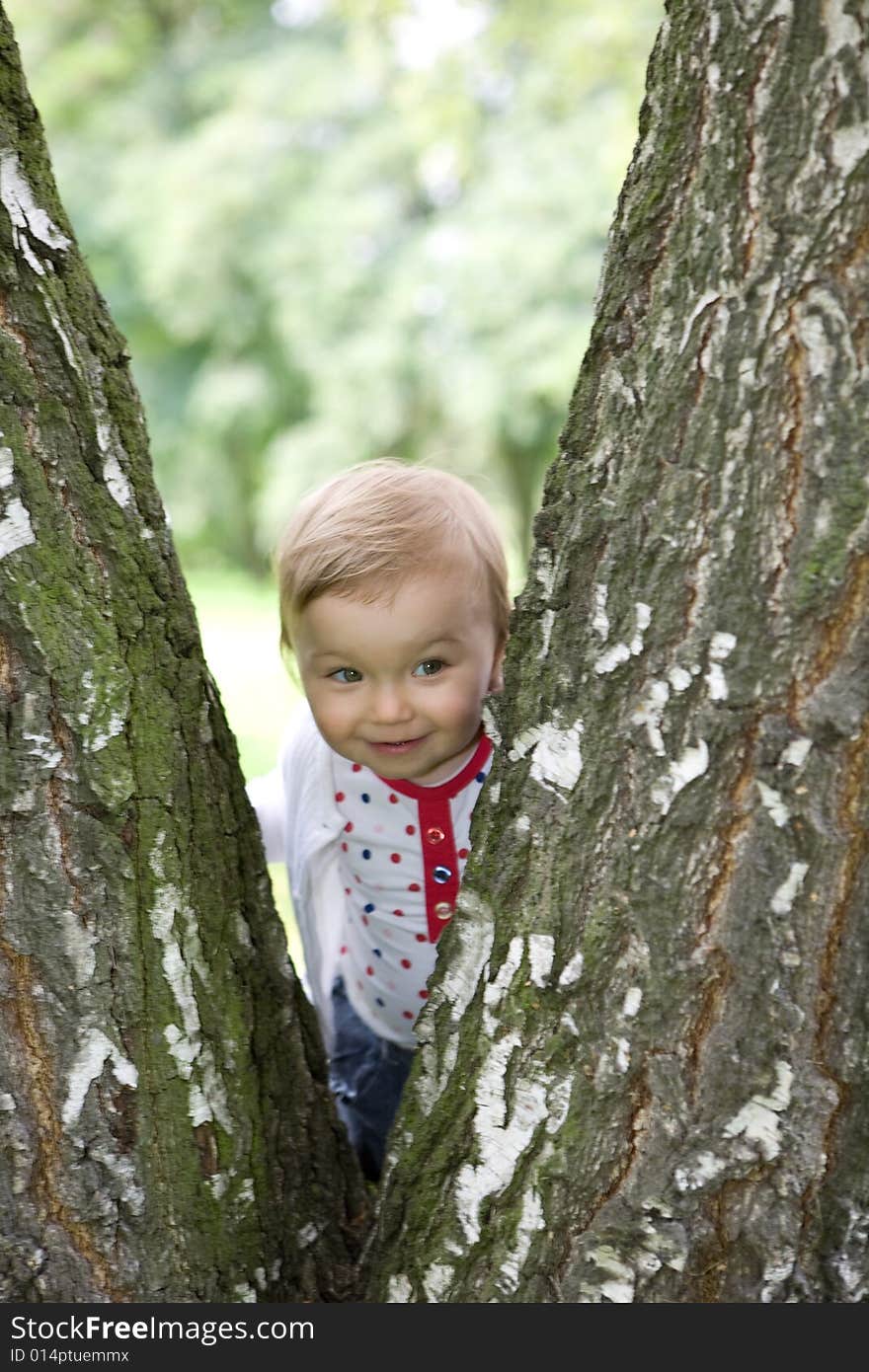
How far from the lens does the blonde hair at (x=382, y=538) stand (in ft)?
6.93

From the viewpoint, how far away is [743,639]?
1.38 metres

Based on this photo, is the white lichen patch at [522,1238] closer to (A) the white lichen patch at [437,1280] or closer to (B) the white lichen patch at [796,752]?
(A) the white lichen patch at [437,1280]

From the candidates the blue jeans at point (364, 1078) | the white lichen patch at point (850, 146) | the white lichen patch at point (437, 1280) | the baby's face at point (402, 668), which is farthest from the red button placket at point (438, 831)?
the white lichen patch at point (850, 146)

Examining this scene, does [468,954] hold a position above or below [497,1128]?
above

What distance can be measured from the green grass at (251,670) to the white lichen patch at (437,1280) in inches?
112

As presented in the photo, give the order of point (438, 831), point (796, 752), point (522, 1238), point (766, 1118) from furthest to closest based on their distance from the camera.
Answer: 1. point (438, 831)
2. point (522, 1238)
3. point (766, 1118)
4. point (796, 752)

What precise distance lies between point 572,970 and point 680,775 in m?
0.28

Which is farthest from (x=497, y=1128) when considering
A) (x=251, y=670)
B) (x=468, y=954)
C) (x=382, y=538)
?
(x=251, y=670)

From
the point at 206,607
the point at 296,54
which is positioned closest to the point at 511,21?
the point at 296,54

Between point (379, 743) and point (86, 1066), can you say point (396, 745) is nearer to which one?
point (379, 743)

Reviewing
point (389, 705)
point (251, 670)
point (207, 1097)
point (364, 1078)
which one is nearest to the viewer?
point (207, 1097)

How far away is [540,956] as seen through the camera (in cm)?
155

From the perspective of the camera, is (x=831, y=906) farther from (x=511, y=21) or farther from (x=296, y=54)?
(x=296, y=54)

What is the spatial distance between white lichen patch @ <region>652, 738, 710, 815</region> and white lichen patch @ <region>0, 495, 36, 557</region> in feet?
2.58
